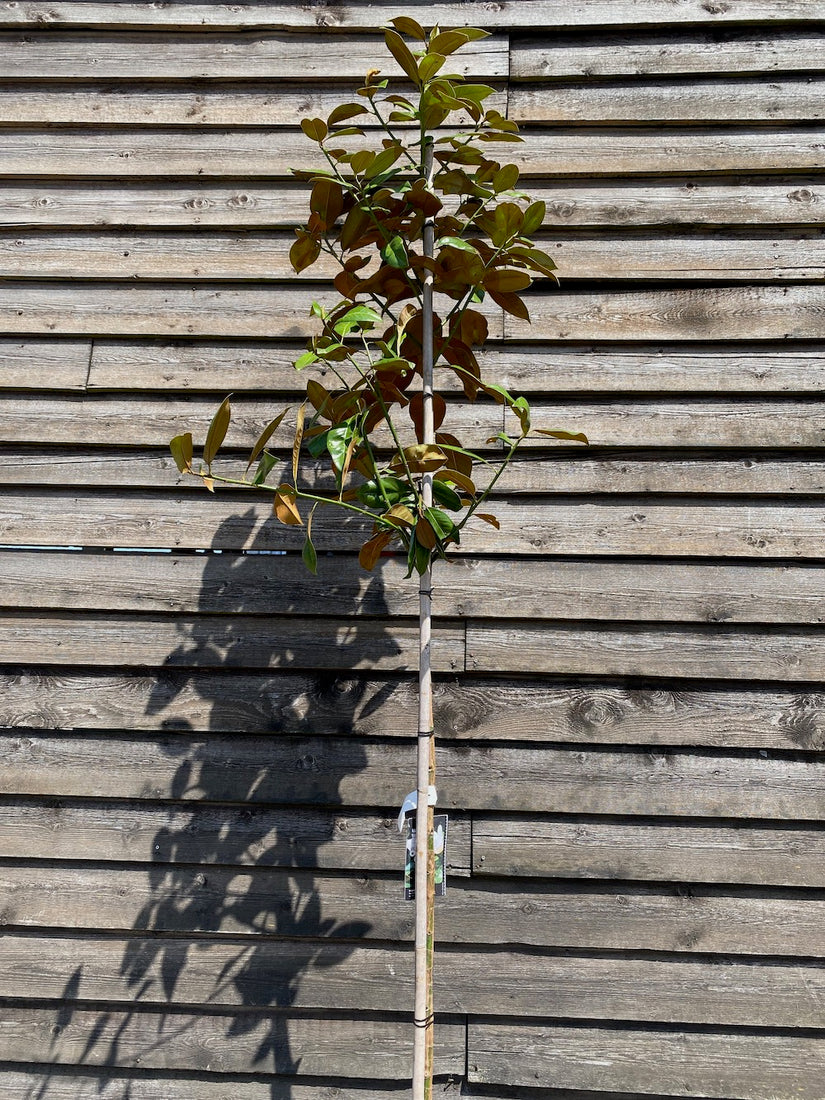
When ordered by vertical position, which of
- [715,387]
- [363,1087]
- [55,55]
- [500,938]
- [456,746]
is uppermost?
[55,55]

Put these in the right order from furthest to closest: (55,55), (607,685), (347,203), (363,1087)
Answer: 1. (55,55)
2. (607,685)
3. (363,1087)
4. (347,203)


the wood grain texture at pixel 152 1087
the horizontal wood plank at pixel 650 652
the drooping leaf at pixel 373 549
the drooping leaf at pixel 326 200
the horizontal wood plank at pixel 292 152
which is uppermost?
the horizontal wood plank at pixel 292 152

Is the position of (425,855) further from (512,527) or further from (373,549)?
(512,527)

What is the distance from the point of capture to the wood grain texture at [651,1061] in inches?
65.9

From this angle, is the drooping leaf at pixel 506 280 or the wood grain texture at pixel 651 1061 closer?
the drooping leaf at pixel 506 280

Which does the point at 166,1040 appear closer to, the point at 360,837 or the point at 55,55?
the point at 360,837

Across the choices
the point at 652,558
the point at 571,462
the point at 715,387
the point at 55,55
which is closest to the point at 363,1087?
the point at 652,558

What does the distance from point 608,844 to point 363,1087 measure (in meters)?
0.73

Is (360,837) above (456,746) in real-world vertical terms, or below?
below

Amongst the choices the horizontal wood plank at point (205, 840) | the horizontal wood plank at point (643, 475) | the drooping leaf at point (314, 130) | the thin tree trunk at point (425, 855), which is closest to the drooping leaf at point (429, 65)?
the drooping leaf at point (314, 130)

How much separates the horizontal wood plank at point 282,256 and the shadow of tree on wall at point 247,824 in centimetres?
67

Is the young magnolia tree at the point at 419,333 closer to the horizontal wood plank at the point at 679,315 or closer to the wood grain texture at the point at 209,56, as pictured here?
the horizontal wood plank at the point at 679,315

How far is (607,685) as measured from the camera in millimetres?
1818

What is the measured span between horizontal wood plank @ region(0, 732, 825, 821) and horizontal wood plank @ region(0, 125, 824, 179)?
1.41 metres
